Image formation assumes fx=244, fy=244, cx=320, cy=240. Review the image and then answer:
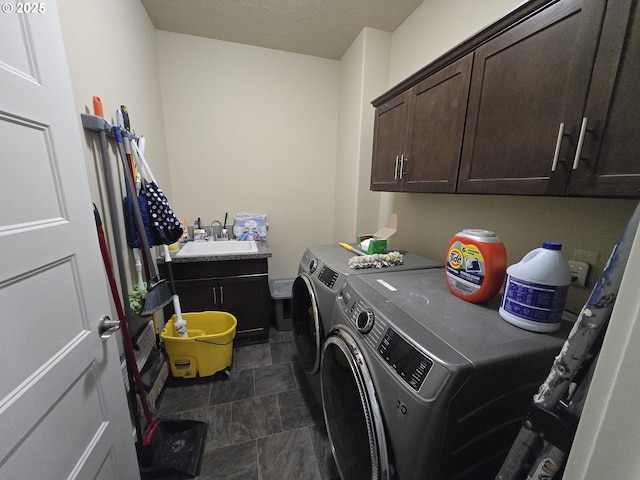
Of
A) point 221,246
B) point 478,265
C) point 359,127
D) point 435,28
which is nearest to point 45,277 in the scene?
point 478,265

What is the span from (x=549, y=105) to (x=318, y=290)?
1086 millimetres

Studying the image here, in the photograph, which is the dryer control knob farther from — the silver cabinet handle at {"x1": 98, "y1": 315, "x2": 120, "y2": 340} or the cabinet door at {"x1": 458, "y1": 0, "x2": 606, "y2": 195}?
the silver cabinet handle at {"x1": 98, "y1": 315, "x2": 120, "y2": 340}

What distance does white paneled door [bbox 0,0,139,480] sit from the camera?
499mm

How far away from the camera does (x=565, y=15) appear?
684 mm

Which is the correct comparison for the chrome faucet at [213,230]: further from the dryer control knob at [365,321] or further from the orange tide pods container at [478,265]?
the orange tide pods container at [478,265]

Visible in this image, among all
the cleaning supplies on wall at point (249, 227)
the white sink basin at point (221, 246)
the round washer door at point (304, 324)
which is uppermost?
the cleaning supplies on wall at point (249, 227)

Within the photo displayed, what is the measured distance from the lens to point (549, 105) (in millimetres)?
733

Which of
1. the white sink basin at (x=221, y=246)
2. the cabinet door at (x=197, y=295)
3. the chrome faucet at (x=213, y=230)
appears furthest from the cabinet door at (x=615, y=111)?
the chrome faucet at (x=213, y=230)

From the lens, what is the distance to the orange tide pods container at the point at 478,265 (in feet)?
2.70

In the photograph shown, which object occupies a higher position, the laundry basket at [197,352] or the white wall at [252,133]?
the white wall at [252,133]

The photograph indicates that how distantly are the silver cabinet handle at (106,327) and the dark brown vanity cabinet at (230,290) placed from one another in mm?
1109

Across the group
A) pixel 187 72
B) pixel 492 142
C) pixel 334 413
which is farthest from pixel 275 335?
pixel 187 72

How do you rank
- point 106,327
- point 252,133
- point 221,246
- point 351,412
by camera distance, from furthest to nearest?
point 252,133 < point 221,246 < point 351,412 < point 106,327

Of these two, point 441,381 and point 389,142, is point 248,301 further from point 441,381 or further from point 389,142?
point 441,381
